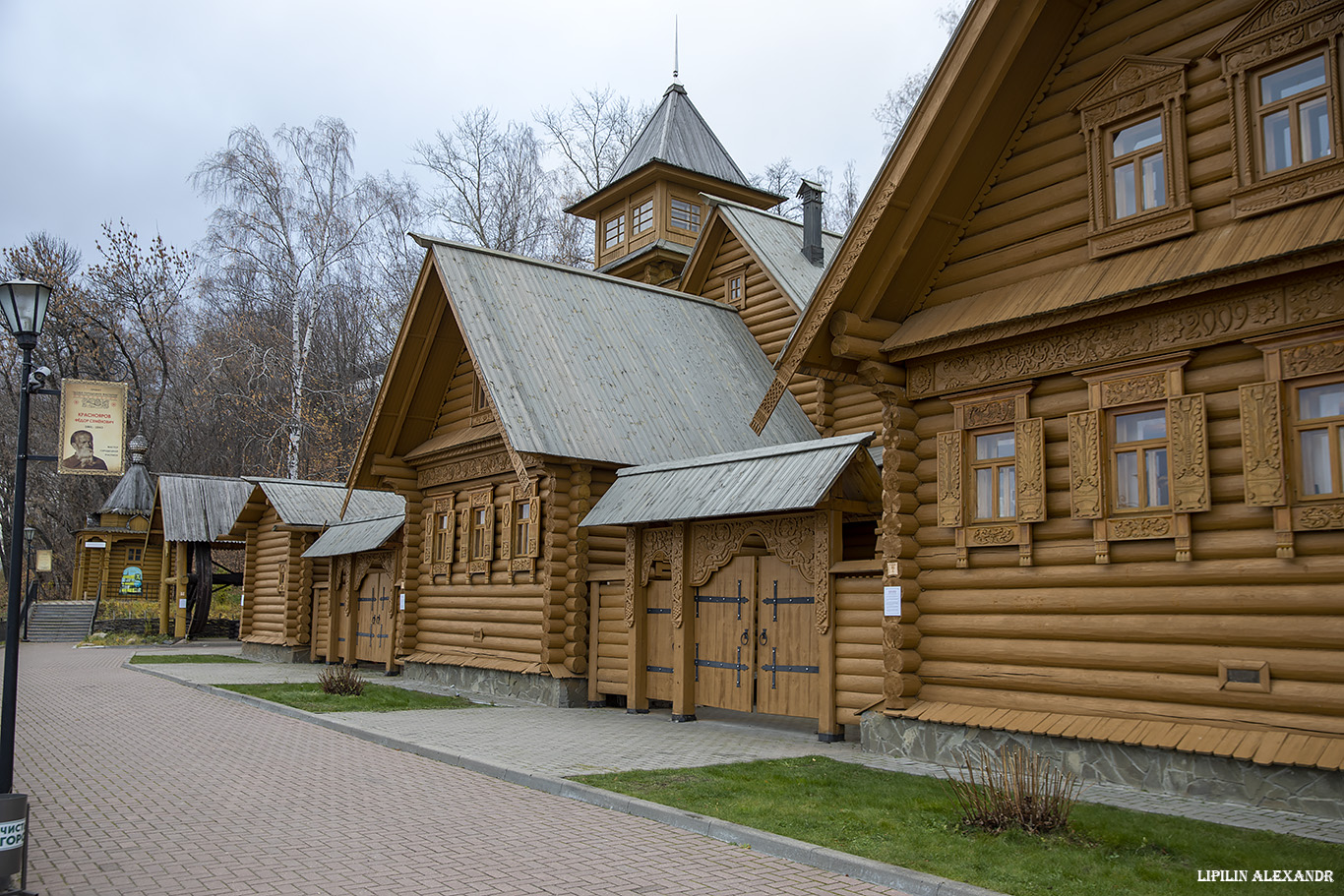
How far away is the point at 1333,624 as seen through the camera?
8430 millimetres

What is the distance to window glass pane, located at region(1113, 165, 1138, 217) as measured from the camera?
10469 millimetres

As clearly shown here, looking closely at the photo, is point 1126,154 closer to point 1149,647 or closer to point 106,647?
point 1149,647

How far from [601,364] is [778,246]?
6.93 metres

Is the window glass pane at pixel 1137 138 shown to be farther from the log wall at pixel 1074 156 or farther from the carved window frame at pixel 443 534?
the carved window frame at pixel 443 534

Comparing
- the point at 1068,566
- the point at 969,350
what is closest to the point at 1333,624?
the point at 1068,566

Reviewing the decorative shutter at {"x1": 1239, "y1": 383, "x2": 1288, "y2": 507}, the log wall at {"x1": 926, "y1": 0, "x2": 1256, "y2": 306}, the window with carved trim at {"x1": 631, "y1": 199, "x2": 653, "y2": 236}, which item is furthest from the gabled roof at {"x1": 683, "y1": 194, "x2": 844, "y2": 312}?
the decorative shutter at {"x1": 1239, "y1": 383, "x2": 1288, "y2": 507}

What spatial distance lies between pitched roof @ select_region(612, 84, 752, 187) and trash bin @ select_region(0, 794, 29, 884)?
25.2 metres

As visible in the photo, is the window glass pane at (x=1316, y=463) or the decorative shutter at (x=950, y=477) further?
the decorative shutter at (x=950, y=477)

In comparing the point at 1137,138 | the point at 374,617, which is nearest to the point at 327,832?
the point at 1137,138

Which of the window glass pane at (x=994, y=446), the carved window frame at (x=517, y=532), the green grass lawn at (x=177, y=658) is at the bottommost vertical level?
the green grass lawn at (x=177, y=658)

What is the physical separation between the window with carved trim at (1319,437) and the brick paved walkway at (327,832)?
5.29 m

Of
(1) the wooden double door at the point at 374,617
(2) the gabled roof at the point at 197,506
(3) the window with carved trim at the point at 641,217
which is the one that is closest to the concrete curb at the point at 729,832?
(1) the wooden double door at the point at 374,617

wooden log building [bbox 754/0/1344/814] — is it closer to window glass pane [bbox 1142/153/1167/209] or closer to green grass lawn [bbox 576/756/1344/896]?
window glass pane [bbox 1142/153/1167/209]

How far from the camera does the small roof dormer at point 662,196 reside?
2947 cm
